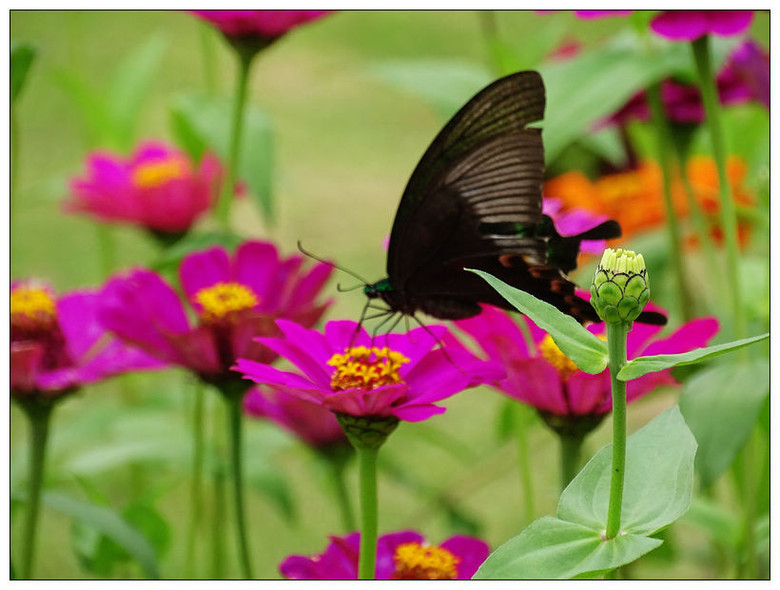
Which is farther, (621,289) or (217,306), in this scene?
(217,306)

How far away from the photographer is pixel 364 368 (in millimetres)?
403

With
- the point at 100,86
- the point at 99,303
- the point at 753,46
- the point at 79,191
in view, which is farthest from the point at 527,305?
the point at 100,86

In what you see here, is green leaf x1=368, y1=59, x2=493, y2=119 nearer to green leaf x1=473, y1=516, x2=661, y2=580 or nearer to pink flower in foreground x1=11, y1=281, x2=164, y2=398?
pink flower in foreground x1=11, y1=281, x2=164, y2=398

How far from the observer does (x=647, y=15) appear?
0.54 meters

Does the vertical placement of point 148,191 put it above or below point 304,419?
above

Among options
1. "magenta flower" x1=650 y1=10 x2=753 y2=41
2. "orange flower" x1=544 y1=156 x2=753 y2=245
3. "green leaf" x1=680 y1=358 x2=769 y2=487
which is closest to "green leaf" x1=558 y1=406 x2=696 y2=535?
"green leaf" x1=680 y1=358 x2=769 y2=487

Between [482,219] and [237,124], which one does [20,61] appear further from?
[482,219]

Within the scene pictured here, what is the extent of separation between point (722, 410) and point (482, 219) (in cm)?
14

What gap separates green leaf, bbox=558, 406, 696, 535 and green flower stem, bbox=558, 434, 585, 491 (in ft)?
0.22

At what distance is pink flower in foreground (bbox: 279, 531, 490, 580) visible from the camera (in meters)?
0.39

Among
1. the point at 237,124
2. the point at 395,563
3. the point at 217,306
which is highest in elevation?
the point at 237,124

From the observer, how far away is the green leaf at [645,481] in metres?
0.34

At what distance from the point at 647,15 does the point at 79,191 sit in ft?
1.44

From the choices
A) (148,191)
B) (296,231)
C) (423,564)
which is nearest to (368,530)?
(423,564)
